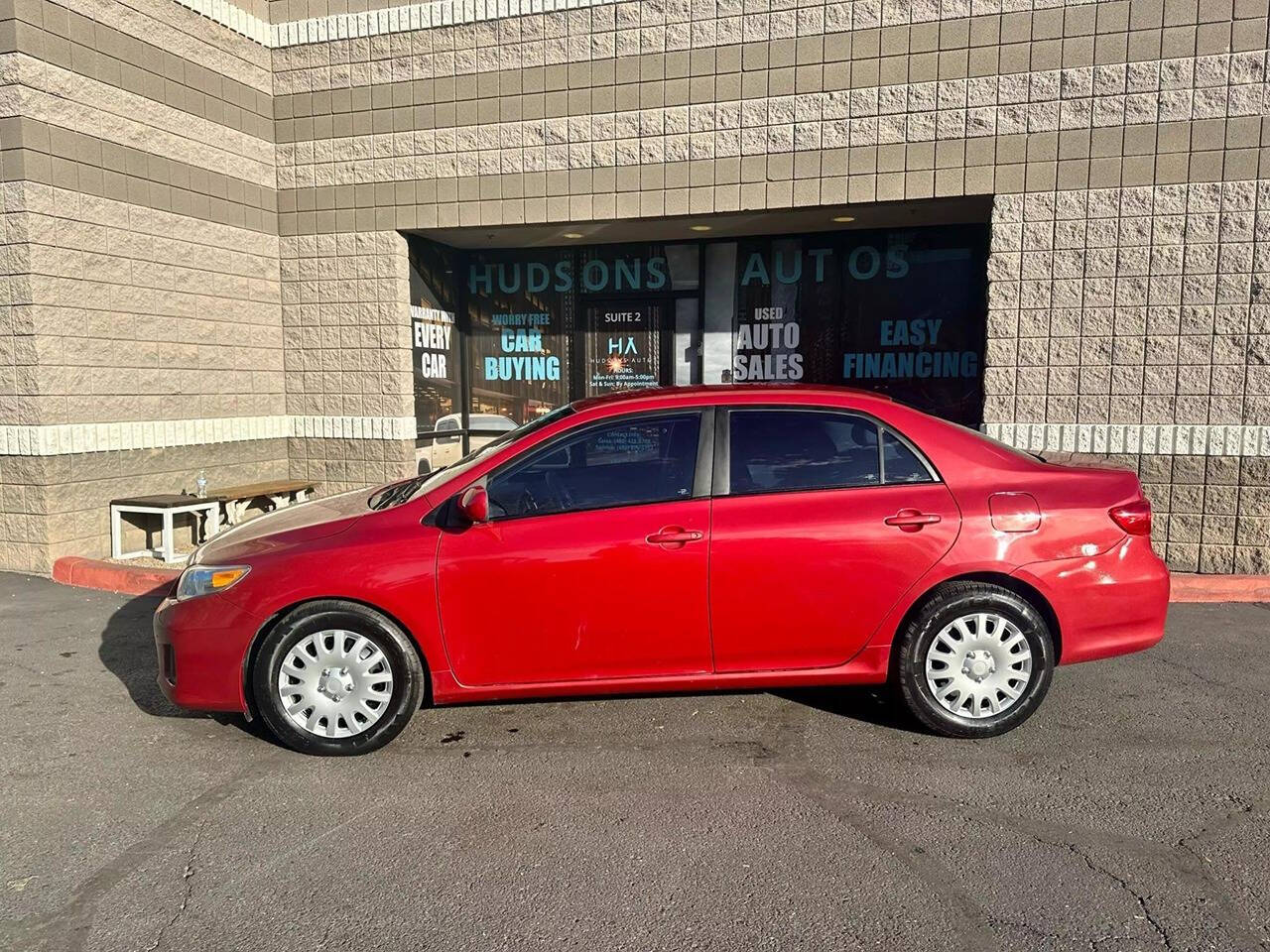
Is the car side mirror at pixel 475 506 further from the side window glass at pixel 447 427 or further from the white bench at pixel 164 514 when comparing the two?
the side window glass at pixel 447 427

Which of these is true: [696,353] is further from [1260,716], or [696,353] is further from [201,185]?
[1260,716]

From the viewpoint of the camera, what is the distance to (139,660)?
555cm

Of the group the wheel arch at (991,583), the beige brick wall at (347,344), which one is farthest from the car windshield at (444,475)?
A: the beige brick wall at (347,344)

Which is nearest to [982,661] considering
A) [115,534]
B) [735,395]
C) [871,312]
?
[735,395]

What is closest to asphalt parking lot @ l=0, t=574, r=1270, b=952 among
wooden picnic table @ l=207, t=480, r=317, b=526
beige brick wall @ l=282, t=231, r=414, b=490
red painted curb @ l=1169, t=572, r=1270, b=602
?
red painted curb @ l=1169, t=572, r=1270, b=602

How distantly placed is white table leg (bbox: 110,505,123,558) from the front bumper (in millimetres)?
4493

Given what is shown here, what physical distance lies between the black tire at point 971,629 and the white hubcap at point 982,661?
14 mm

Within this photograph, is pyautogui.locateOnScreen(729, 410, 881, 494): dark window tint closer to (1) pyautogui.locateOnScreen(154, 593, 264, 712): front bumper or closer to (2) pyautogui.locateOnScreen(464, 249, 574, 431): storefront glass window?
(1) pyautogui.locateOnScreen(154, 593, 264, 712): front bumper

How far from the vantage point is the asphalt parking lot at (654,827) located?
9.38ft

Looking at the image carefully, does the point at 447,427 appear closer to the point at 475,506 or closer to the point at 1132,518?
the point at 475,506

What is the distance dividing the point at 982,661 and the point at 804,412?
1.43m

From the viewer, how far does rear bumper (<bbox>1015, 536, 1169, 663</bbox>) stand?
165 inches

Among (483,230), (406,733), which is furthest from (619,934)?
(483,230)

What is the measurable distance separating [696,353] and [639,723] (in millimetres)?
5977
